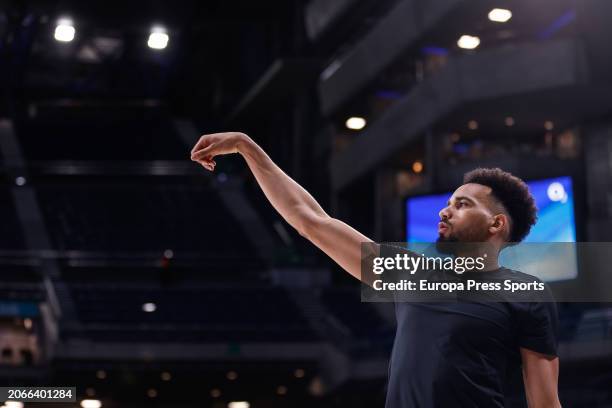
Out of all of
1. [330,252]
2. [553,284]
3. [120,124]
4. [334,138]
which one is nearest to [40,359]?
[334,138]

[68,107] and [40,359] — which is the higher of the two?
[68,107]

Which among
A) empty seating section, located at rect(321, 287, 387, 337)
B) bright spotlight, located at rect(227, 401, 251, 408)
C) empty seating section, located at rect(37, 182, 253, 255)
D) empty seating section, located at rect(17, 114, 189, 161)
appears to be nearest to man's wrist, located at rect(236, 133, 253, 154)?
empty seating section, located at rect(321, 287, 387, 337)

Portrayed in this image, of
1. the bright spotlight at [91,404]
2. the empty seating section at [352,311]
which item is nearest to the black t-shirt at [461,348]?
the empty seating section at [352,311]

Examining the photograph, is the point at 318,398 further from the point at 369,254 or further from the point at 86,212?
the point at 369,254

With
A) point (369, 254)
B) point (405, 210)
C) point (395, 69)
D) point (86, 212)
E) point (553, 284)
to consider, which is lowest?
point (369, 254)

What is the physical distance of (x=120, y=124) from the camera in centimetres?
3688

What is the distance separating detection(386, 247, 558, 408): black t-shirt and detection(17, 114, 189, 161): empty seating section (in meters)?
31.2

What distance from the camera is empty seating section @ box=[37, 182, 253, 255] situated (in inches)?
1015

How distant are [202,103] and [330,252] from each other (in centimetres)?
3666

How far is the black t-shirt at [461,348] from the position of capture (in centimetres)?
179

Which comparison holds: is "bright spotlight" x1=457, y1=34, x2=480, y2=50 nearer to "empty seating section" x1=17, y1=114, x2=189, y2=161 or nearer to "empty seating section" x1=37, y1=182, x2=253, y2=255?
"empty seating section" x1=37, y1=182, x2=253, y2=255

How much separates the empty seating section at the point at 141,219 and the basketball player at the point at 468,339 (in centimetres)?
2320

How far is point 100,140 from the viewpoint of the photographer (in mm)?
35125

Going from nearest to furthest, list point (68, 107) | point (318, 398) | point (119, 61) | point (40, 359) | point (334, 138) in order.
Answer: point (318, 398) < point (40, 359) < point (334, 138) < point (119, 61) < point (68, 107)
